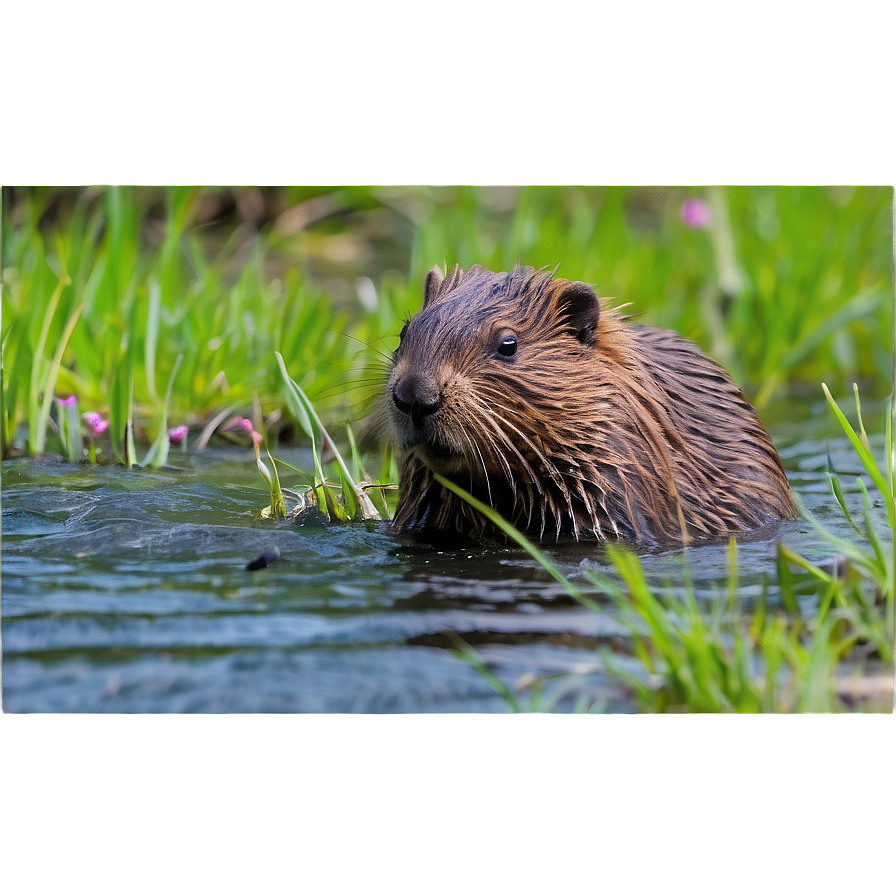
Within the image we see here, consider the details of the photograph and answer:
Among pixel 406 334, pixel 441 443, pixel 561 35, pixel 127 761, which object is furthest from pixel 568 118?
pixel 127 761

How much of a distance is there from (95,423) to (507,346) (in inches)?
67.3

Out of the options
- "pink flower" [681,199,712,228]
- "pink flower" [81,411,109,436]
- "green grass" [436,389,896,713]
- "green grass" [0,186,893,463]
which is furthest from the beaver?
"pink flower" [681,199,712,228]

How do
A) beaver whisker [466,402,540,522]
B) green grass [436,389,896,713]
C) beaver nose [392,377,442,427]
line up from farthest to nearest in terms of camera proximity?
beaver whisker [466,402,540,522] → beaver nose [392,377,442,427] → green grass [436,389,896,713]

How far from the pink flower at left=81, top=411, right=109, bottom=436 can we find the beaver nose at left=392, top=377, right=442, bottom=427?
156 cm

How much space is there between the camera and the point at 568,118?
3.66 meters

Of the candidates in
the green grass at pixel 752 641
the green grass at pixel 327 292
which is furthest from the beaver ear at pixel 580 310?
the green grass at pixel 752 641

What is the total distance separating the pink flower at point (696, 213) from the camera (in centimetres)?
577

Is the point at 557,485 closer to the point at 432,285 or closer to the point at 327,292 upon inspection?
the point at 432,285

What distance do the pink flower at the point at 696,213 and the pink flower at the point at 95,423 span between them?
2.81 m

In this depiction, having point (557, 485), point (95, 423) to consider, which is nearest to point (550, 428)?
point (557, 485)

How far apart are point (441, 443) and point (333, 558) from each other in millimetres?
485

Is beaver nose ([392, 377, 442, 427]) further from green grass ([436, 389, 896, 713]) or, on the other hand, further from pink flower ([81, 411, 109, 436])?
pink flower ([81, 411, 109, 436])

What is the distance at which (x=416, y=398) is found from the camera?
3500 millimetres

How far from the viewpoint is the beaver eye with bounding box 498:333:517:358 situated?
12.4ft
